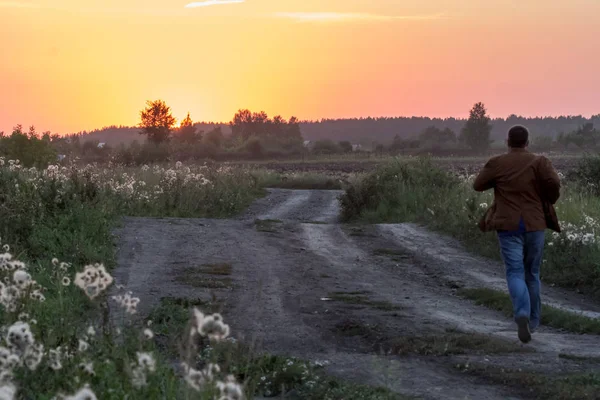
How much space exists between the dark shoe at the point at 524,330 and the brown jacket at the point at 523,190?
929 mm

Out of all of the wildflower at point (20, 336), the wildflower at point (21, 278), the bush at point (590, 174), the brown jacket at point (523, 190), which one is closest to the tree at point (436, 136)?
the bush at point (590, 174)

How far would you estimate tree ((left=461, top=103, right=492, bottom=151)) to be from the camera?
13038cm

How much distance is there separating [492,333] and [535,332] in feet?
1.97

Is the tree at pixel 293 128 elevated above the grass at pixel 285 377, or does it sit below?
above

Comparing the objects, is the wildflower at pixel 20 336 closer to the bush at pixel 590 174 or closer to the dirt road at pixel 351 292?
the dirt road at pixel 351 292

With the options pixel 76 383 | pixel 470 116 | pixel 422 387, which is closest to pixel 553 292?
pixel 422 387

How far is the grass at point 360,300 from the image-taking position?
1114 centimetres

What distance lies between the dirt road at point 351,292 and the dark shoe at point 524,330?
87 millimetres

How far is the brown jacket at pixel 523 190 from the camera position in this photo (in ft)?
29.9

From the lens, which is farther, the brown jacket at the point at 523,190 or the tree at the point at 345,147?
the tree at the point at 345,147

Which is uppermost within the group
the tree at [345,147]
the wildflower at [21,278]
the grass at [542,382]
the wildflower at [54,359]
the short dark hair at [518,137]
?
the short dark hair at [518,137]

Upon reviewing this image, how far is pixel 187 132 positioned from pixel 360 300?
303ft

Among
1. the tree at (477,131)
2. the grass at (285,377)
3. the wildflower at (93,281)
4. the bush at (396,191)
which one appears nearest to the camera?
the wildflower at (93,281)

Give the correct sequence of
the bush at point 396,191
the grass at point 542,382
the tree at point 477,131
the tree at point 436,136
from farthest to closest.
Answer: the tree at point 436,136, the tree at point 477,131, the bush at point 396,191, the grass at point 542,382
